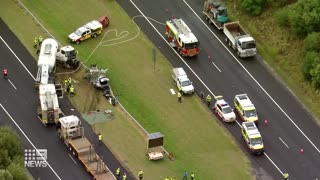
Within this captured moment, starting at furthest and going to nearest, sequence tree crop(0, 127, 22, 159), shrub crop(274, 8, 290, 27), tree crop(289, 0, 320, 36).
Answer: shrub crop(274, 8, 290, 27) < tree crop(289, 0, 320, 36) < tree crop(0, 127, 22, 159)

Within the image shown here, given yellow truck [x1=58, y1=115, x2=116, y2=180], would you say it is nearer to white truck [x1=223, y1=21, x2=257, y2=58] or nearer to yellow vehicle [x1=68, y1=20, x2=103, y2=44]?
yellow vehicle [x1=68, y1=20, x2=103, y2=44]

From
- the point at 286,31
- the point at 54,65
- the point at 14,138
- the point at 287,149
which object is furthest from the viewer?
the point at 286,31

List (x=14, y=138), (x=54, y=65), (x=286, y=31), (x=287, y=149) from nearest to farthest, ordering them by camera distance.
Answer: (x=14, y=138) → (x=287, y=149) → (x=54, y=65) → (x=286, y=31)

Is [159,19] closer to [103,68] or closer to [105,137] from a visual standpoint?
[103,68]

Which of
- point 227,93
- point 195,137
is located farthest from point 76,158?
point 227,93

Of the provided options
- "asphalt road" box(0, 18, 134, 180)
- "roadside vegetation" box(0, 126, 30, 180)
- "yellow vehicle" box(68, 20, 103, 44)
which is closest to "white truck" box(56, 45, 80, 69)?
"asphalt road" box(0, 18, 134, 180)

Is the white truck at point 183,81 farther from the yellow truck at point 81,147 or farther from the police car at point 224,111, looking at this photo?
the yellow truck at point 81,147
